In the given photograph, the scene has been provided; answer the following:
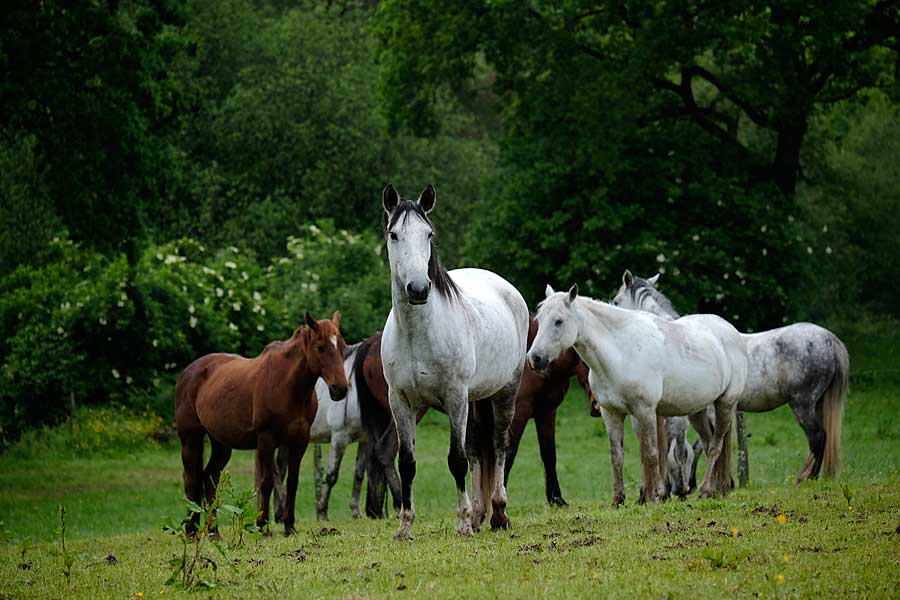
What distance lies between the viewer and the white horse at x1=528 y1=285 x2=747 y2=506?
35.5 ft

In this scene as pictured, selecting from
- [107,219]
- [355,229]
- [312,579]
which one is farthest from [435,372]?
[355,229]

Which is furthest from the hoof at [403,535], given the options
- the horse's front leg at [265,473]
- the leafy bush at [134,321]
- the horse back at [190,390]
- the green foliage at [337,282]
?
the green foliage at [337,282]

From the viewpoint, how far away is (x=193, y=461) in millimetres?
11750

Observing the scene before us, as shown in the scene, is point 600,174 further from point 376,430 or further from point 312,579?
point 312,579

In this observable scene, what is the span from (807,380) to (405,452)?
6.04 metres

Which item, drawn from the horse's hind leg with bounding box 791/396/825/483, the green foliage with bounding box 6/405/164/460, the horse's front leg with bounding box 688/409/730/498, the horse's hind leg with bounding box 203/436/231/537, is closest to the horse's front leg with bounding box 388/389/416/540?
the horse's hind leg with bounding box 203/436/231/537

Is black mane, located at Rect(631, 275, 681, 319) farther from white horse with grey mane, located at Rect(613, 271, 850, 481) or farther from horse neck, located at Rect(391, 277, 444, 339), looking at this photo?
horse neck, located at Rect(391, 277, 444, 339)

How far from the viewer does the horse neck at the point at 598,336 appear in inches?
432

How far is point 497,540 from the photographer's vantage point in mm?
8531

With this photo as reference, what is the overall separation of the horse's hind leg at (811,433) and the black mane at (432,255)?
5442mm

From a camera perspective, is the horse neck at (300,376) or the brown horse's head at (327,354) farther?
the horse neck at (300,376)

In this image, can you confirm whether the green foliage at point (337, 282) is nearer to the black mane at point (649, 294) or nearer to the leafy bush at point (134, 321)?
the leafy bush at point (134, 321)

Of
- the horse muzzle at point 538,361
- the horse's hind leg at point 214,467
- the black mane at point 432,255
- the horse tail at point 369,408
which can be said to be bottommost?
the horse's hind leg at point 214,467

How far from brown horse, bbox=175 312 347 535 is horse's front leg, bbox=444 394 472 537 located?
2.05 m
